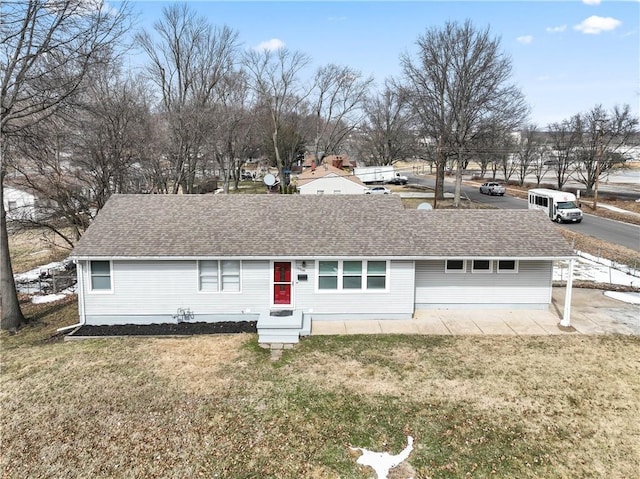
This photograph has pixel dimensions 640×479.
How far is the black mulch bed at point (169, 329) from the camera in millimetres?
14375

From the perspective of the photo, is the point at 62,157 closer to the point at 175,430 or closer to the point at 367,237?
the point at 367,237

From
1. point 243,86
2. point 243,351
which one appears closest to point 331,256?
point 243,351

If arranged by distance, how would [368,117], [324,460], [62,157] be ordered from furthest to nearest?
[368,117], [62,157], [324,460]

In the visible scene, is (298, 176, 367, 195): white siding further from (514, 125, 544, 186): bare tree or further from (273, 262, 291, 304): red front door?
(514, 125, 544, 186): bare tree

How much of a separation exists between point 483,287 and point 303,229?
6673 millimetres

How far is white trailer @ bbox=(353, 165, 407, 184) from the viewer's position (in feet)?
211

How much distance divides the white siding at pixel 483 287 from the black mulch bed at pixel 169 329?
6225mm

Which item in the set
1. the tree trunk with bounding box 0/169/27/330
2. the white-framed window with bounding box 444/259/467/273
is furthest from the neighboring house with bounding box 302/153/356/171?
the tree trunk with bounding box 0/169/27/330

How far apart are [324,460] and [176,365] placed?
5421 millimetres

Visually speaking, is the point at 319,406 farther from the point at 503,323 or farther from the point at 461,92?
the point at 461,92

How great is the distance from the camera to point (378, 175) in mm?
65312

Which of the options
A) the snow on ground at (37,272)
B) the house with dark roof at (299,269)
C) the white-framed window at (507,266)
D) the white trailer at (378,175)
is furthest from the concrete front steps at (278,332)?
the white trailer at (378,175)

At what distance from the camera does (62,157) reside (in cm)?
2477

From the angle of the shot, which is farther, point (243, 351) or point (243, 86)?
point (243, 86)
